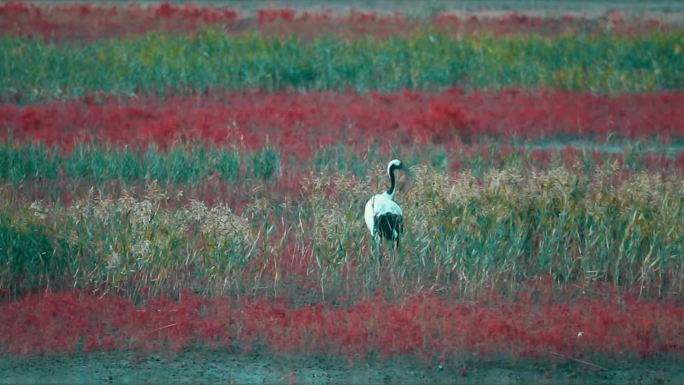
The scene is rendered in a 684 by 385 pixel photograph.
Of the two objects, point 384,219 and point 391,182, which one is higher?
point 391,182

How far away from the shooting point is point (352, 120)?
62.8ft

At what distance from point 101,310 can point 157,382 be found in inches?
50.6

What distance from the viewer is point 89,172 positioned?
48.6 feet

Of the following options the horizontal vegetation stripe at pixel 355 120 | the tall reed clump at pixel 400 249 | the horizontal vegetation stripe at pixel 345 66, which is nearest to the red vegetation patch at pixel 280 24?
the horizontal vegetation stripe at pixel 345 66

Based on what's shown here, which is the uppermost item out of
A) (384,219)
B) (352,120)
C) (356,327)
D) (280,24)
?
(384,219)

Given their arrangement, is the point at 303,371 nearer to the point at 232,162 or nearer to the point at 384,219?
the point at 384,219

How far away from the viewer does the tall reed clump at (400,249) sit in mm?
10141

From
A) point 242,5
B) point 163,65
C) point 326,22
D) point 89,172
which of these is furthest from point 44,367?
point 242,5

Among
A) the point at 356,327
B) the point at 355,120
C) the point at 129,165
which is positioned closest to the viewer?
the point at 356,327

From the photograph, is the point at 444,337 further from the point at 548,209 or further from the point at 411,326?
the point at 548,209

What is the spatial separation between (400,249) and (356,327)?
1.67 meters

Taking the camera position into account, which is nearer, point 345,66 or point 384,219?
point 384,219

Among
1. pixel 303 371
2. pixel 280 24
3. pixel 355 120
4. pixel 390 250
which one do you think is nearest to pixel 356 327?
pixel 303 371

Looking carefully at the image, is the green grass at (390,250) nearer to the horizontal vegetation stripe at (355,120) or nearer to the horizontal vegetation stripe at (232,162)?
the horizontal vegetation stripe at (232,162)
